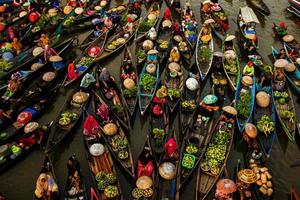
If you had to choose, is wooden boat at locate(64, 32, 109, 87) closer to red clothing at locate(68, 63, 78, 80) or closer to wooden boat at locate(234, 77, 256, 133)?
red clothing at locate(68, 63, 78, 80)

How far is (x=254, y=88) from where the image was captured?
18.4 meters

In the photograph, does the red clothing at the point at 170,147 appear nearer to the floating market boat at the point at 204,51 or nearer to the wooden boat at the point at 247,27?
the floating market boat at the point at 204,51

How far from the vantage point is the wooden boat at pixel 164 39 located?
21.1m

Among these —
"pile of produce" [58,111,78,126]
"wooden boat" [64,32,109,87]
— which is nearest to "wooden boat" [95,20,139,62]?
"wooden boat" [64,32,109,87]

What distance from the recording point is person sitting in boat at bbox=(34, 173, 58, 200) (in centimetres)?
1298

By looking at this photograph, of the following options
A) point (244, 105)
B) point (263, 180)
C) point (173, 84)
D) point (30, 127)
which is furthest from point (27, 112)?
point (263, 180)

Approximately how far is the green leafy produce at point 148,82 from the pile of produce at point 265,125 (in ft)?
22.3

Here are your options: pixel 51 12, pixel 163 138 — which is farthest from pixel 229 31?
pixel 51 12

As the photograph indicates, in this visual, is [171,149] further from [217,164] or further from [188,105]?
[188,105]

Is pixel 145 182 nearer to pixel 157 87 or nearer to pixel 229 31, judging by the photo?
pixel 157 87

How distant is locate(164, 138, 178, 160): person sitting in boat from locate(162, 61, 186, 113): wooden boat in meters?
3.36

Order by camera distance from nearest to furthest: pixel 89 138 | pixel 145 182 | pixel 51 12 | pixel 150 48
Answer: pixel 145 182, pixel 89 138, pixel 150 48, pixel 51 12

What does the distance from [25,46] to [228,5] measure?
1942cm

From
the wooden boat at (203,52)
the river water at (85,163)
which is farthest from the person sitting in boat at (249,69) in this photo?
the river water at (85,163)
